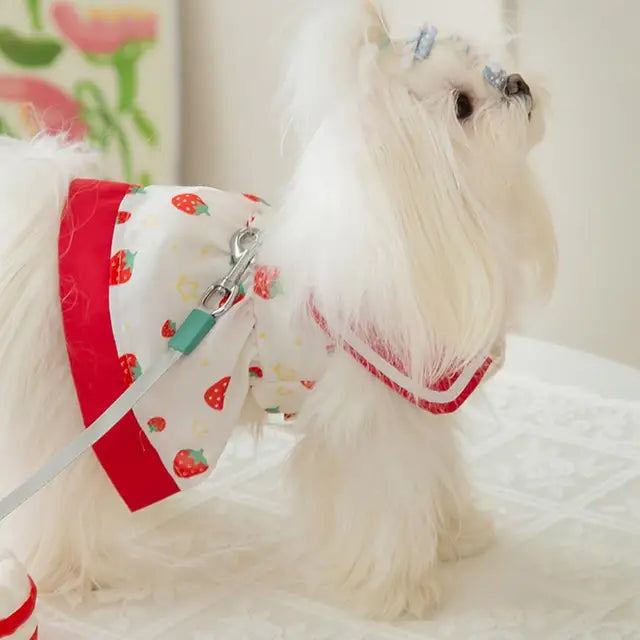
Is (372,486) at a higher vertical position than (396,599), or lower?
higher

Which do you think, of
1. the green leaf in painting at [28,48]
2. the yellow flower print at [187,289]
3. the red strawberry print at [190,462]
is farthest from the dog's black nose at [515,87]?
the green leaf in painting at [28,48]

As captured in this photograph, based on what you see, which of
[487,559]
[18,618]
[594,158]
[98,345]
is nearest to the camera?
[18,618]

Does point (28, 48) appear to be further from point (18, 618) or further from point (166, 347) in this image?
point (18, 618)

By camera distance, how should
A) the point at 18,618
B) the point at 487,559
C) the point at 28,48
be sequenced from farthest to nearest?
the point at 28,48 → the point at 487,559 → the point at 18,618

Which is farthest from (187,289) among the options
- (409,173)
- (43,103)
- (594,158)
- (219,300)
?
(43,103)

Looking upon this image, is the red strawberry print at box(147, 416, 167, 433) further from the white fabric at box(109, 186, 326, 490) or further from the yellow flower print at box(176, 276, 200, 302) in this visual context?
the yellow flower print at box(176, 276, 200, 302)

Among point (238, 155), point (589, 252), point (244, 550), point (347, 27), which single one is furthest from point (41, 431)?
point (238, 155)

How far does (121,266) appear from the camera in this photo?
1194 millimetres

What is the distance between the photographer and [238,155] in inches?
94.9

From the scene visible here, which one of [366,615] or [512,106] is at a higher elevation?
[512,106]

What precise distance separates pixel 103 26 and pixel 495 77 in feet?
4.13

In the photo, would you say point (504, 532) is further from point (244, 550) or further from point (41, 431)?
point (41, 431)

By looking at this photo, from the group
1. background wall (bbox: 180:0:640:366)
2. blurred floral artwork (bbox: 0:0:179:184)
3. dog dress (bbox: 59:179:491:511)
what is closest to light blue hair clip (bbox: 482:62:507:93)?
dog dress (bbox: 59:179:491:511)

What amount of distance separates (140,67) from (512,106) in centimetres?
130
